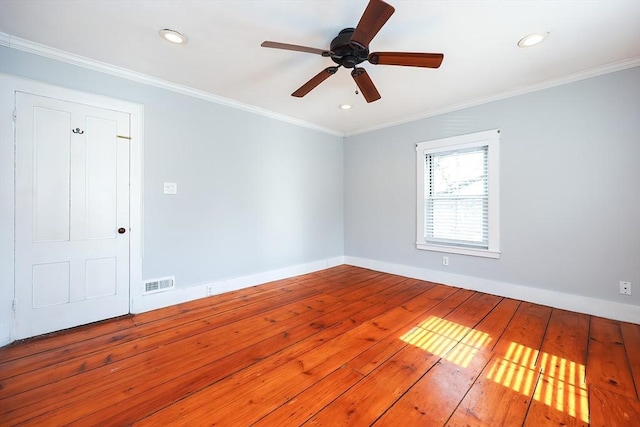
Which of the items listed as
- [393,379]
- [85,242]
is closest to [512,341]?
[393,379]

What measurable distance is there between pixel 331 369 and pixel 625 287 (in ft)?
10.3

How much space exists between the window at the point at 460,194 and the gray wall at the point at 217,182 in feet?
6.07

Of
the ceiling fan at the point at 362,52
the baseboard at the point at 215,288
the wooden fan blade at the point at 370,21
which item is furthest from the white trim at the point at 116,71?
the baseboard at the point at 215,288

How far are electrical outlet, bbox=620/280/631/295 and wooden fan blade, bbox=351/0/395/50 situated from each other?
3457 mm

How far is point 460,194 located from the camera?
380 centimetres

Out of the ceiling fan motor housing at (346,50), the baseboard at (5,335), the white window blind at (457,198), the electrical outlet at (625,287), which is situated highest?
the ceiling fan motor housing at (346,50)

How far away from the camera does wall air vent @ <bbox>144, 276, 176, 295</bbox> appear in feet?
9.90

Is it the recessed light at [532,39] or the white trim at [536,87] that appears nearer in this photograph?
the recessed light at [532,39]

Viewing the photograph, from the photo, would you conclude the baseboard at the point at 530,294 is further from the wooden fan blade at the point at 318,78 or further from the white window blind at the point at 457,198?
the wooden fan blade at the point at 318,78

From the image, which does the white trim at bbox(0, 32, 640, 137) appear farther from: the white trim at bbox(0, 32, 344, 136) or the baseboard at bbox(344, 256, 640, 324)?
the baseboard at bbox(344, 256, 640, 324)

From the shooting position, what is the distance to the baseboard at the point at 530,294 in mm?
2703

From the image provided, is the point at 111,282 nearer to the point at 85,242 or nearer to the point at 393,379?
the point at 85,242

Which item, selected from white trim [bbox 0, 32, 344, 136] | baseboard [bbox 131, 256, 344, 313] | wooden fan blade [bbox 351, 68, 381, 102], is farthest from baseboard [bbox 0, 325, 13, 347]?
wooden fan blade [bbox 351, 68, 381, 102]

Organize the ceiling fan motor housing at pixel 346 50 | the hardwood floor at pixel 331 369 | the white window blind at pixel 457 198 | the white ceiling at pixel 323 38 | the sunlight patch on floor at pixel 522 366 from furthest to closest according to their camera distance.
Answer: the white window blind at pixel 457 198, the ceiling fan motor housing at pixel 346 50, the white ceiling at pixel 323 38, the sunlight patch on floor at pixel 522 366, the hardwood floor at pixel 331 369
